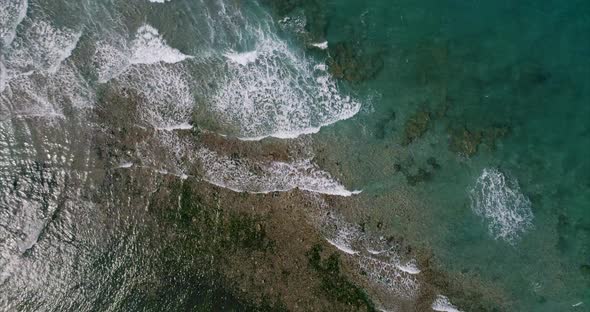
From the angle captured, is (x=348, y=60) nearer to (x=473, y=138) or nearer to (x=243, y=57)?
(x=243, y=57)

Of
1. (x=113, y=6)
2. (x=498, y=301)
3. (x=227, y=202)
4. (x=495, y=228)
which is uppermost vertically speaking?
(x=113, y=6)

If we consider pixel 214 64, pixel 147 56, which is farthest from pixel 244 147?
pixel 147 56

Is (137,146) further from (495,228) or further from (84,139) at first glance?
(495,228)

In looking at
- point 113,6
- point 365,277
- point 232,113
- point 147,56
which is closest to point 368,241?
point 365,277

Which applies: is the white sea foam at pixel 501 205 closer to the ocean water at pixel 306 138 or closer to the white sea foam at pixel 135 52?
the ocean water at pixel 306 138

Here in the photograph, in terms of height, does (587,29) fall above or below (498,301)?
above

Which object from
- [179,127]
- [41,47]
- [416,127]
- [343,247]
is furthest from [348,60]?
[41,47]

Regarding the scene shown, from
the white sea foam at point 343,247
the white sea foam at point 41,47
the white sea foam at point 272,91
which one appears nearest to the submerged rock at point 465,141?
the white sea foam at point 272,91

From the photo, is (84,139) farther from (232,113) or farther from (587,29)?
(587,29)
